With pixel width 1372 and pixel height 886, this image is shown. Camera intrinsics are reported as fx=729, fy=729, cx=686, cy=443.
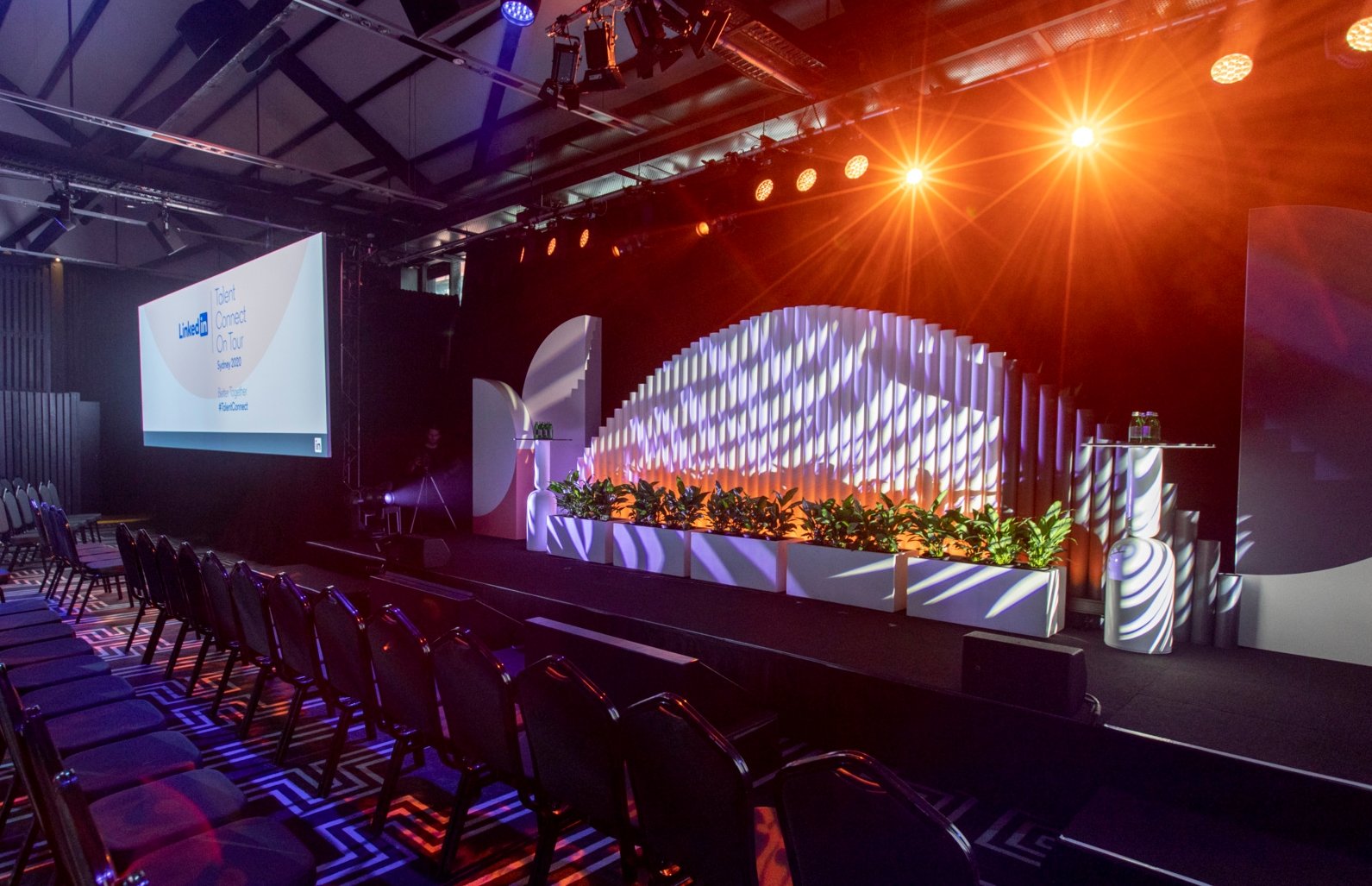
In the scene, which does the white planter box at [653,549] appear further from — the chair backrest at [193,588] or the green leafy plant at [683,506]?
the chair backrest at [193,588]

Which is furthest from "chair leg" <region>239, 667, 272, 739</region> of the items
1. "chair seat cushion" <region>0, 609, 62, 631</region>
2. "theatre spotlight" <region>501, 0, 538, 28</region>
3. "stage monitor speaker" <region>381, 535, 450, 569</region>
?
"theatre spotlight" <region>501, 0, 538, 28</region>

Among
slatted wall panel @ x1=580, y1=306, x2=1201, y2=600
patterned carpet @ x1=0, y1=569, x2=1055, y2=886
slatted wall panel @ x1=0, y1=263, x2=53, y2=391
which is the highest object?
slatted wall panel @ x1=0, y1=263, x2=53, y2=391

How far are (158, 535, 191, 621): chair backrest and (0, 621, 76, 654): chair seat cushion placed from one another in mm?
585

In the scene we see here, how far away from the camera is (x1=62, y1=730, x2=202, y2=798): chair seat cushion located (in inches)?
88.5

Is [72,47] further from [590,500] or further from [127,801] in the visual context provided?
[127,801]

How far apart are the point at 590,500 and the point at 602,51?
4.00m

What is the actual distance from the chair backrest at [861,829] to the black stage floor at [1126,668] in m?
1.96

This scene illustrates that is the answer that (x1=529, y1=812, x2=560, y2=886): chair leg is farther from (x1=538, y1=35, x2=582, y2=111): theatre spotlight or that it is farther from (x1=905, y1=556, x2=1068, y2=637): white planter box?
(x1=538, y1=35, x2=582, y2=111): theatre spotlight

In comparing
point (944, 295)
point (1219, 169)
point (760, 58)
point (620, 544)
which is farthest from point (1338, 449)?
point (620, 544)

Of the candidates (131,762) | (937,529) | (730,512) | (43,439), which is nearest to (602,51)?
(730,512)

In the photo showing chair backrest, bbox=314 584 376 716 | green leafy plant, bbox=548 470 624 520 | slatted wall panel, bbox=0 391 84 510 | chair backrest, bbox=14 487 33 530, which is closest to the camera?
chair backrest, bbox=314 584 376 716

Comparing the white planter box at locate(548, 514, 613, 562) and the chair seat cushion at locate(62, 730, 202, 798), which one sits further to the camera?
the white planter box at locate(548, 514, 613, 562)

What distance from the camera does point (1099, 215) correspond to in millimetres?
4902

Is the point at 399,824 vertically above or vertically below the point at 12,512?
below
